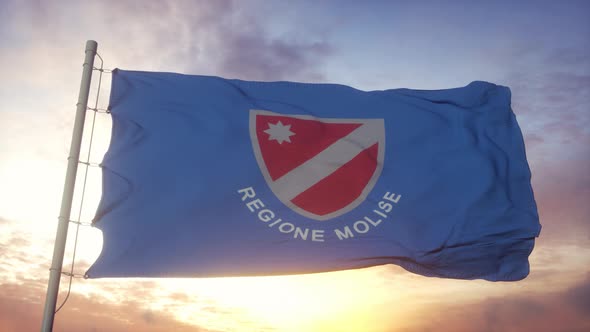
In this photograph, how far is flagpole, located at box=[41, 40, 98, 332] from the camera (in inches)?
320

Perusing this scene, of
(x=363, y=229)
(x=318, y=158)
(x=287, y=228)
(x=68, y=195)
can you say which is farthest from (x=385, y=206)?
(x=68, y=195)

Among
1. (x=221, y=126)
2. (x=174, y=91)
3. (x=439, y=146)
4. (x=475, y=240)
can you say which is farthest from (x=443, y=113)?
(x=174, y=91)

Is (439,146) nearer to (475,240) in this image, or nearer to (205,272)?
(475,240)

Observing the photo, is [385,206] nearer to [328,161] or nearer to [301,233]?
[328,161]

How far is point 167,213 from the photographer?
9.41 metres

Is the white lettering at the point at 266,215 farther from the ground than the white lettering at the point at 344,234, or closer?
farther from the ground

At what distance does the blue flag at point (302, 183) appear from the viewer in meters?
9.37

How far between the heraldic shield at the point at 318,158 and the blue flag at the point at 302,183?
19 millimetres

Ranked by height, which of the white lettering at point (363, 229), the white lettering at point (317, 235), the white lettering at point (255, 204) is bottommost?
the white lettering at point (317, 235)

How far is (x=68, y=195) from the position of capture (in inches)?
338

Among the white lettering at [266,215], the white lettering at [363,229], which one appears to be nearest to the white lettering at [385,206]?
the white lettering at [363,229]

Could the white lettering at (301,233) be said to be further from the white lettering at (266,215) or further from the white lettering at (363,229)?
the white lettering at (363,229)

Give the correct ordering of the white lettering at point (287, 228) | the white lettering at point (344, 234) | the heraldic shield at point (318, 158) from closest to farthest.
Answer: the white lettering at point (287, 228) → the white lettering at point (344, 234) → the heraldic shield at point (318, 158)

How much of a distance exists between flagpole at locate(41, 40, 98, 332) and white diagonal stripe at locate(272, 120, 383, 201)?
293 cm
